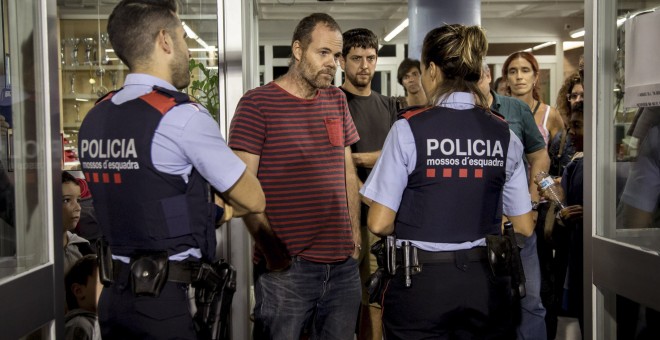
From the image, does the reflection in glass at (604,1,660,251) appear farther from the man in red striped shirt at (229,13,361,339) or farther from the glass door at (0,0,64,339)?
the glass door at (0,0,64,339)

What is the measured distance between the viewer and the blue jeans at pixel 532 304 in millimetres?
3344

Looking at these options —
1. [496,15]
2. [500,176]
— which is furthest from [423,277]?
[496,15]

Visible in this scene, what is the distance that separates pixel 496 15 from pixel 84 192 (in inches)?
442

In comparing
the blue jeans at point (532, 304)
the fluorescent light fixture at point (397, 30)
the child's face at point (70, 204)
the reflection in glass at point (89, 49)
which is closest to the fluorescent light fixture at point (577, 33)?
the fluorescent light fixture at point (397, 30)

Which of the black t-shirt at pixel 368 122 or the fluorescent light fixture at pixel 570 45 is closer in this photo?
the black t-shirt at pixel 368 122

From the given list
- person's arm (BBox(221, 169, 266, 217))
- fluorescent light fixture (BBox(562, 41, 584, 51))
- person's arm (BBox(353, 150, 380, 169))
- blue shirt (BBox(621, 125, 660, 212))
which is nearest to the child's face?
person's arm (BBox(353, 150, 380, 169))

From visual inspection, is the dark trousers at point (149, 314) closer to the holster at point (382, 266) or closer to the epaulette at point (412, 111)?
the holster at point (382, 266)

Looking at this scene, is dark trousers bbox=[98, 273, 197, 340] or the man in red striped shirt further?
the man in red striped shirt

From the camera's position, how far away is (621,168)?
2.41 metres

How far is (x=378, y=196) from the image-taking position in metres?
2.26

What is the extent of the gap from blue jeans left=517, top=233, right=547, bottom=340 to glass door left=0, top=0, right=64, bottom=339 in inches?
84.3

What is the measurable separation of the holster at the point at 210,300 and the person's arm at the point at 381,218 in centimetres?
51

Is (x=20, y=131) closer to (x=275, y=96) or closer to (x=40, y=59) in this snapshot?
(x=40, y=59)

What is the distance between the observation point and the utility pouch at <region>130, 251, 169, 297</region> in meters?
1.90
